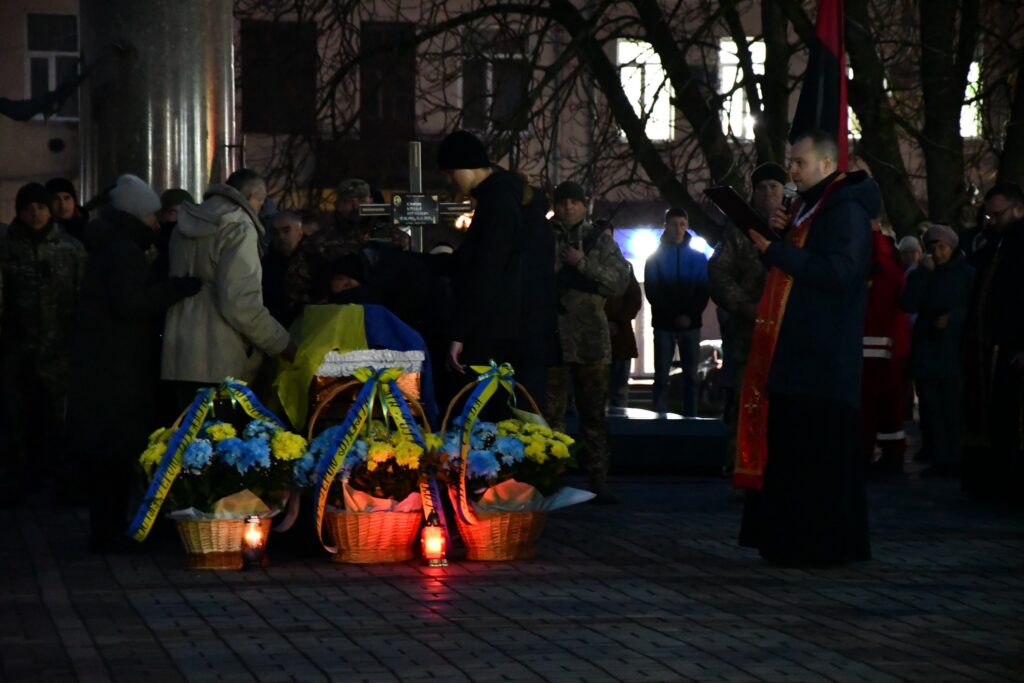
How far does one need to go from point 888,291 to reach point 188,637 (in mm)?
8725

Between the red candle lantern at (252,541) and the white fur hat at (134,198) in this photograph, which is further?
the white fur hat at (134,198)

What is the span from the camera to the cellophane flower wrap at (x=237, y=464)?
1012 centimetres

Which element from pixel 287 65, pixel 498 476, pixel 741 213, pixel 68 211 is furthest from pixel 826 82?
pixel 287 65

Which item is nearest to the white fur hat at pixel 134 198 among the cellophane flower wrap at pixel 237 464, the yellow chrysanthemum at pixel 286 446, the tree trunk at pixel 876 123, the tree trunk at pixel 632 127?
the cellophane flower wrap at pixel 237 464

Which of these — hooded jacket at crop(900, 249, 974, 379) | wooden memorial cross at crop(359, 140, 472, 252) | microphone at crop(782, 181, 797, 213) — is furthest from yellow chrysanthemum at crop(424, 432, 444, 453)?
hooded jacket at crop(900, 249, 974, 379)

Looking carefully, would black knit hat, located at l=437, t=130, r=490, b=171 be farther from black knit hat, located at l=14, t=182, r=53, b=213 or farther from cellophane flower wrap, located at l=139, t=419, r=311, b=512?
black knit hat, located at l=14, t=182, r=53, b=213

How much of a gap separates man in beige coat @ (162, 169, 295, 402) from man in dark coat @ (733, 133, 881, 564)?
235 centimetres

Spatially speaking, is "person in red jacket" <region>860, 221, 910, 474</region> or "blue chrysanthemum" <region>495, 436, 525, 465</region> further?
"person in red jacket" <region>860, 221, 910, 474</region>

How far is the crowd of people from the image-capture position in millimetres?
10328

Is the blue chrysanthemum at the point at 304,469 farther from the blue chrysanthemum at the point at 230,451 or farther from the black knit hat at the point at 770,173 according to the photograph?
the black knit hat at the point at 770,173

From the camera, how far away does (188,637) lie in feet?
27.1

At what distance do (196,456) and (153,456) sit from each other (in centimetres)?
34

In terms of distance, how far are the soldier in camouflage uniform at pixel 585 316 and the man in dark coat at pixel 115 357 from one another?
305 centimetres

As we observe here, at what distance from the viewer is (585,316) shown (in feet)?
44.0
